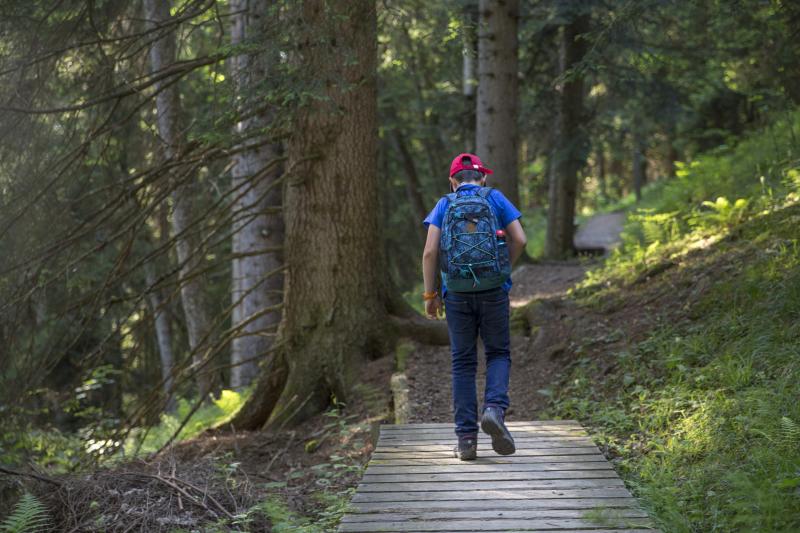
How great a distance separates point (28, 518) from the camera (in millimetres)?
5203

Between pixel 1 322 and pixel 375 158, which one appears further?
pixel 375 158

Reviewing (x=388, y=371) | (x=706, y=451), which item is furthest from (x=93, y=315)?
(x=706, y=451)

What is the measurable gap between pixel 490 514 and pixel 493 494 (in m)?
0.37

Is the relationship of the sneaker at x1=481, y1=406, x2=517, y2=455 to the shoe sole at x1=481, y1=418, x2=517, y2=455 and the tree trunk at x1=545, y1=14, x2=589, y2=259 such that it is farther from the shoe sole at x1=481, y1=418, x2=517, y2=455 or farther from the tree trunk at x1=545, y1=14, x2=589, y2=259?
the tree trunk at x1=545, y1=14, x2=589, y2=259

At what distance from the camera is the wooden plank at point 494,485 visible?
521 centimetres

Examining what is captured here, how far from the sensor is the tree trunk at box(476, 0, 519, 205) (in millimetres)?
12562

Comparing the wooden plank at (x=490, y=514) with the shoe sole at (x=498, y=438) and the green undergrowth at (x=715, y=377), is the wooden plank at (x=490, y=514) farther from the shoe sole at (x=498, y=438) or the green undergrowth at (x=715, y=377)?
the shoe sole at (x=498, y=438)

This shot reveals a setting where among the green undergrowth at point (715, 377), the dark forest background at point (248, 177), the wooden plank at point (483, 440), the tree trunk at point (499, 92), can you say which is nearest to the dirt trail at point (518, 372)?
the green undergrowth at point (715, 377)

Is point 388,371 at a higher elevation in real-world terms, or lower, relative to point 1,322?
lower

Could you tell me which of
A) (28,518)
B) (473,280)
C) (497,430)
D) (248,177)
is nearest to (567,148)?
(248,177)

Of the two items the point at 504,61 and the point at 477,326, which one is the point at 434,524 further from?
the point at 504,61

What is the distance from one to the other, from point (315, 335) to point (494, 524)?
15.5 ft

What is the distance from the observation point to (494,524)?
4.55m

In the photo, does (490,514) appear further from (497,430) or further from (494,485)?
(497,430)
